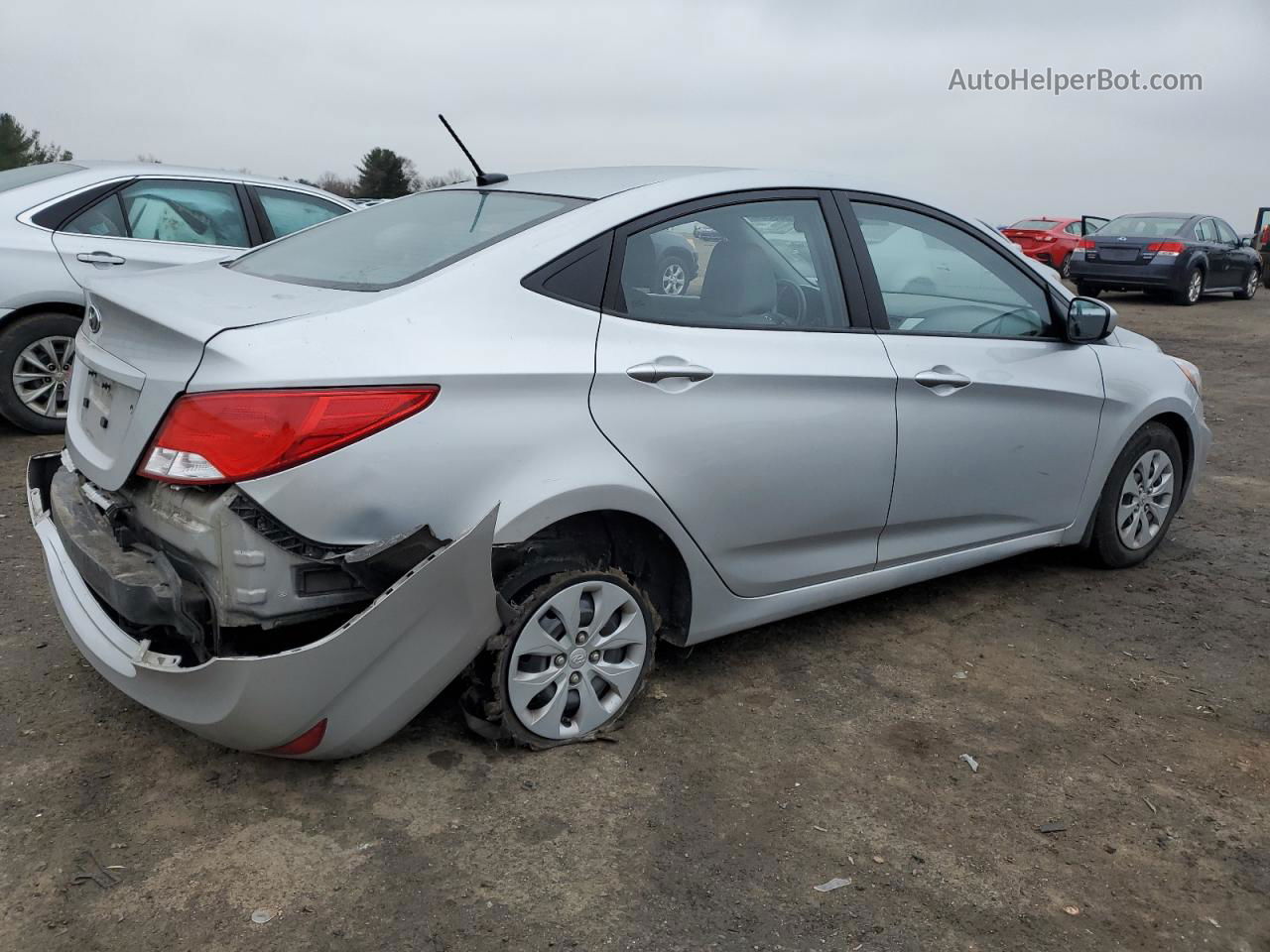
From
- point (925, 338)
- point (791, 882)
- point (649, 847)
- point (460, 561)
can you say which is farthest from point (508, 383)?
point (925, 338)

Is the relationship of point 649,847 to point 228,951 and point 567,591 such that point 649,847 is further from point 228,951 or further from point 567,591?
point 228,951

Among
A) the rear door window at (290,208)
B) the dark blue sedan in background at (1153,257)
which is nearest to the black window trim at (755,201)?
the rear door window at (290,208)

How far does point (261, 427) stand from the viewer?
2.56 m

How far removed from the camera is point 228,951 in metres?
2.33

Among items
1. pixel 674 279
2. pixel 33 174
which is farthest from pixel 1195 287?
pixel 674 279

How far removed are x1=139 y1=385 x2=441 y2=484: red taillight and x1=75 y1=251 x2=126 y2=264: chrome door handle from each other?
438 cm

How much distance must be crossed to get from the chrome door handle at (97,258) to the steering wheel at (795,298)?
4547 mm

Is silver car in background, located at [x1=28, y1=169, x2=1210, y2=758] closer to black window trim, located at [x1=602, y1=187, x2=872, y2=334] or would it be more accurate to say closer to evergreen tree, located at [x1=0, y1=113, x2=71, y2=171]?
black window trim, located at [x1=602, y1=187, x2=872, y2=334]

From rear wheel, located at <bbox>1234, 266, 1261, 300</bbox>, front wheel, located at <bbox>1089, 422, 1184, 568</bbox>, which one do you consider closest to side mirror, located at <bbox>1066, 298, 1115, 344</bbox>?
front wheel, located at <bbox>1089, 422, 1184, 568</bbox>

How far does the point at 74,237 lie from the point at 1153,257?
16.1 meters

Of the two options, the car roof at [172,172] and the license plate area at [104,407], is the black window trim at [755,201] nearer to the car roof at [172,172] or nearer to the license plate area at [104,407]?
the license plate area at [104,407]

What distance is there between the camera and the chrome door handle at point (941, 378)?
3.81m

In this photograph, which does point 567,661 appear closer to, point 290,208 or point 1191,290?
point 290,208

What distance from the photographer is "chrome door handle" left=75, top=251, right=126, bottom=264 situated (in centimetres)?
643
